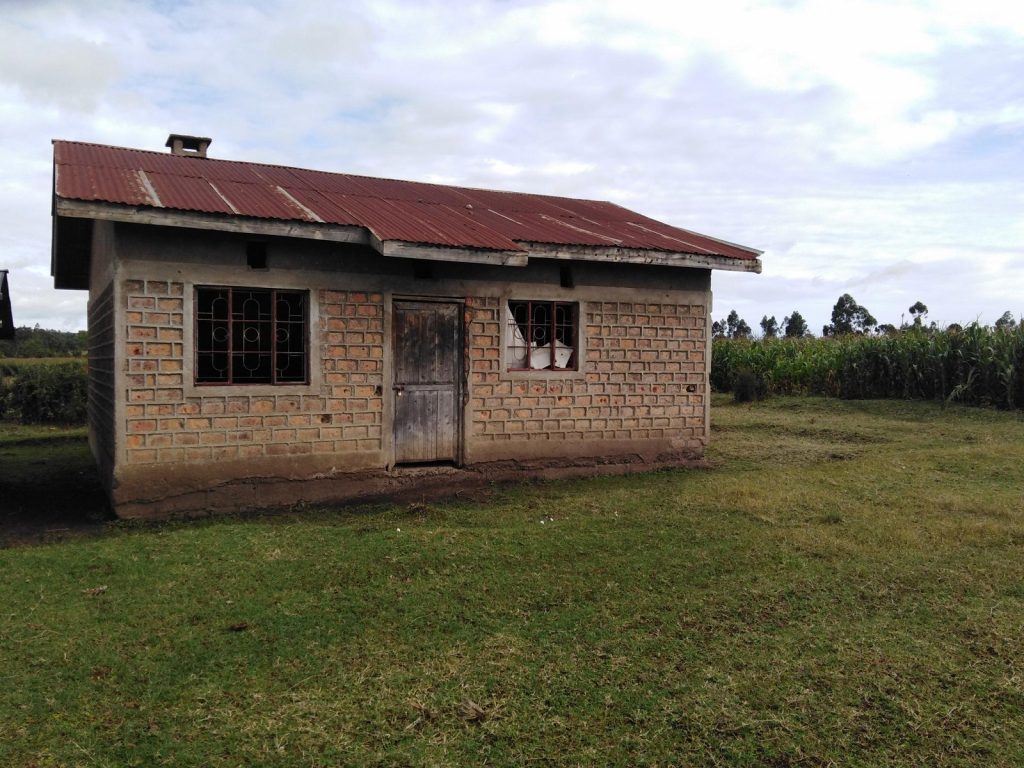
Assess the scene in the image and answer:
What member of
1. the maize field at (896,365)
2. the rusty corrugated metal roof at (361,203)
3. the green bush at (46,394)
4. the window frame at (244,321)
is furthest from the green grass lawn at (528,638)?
the green bush at (46,394)

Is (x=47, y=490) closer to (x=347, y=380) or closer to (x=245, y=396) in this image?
(x=245, y=396)

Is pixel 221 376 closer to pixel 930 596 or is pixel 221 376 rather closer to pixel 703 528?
pixel 703 528

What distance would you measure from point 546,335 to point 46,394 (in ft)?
44.4

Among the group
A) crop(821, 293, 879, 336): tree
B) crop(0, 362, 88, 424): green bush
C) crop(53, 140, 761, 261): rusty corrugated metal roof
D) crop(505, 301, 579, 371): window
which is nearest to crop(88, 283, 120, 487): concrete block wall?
crop(53, 140, 761, 261): rusty corrugated metal roof

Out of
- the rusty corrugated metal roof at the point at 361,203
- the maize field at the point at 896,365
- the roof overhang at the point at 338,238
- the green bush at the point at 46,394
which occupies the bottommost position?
the green bush at the point at 46,394

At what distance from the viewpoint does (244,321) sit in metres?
8.18

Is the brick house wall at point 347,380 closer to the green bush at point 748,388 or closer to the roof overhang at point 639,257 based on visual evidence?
the roof overhang at point 639,257

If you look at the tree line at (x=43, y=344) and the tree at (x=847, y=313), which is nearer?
the tree line at (x=43, y=344)

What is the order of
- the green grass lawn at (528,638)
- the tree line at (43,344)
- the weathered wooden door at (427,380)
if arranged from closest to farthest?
1. the green grass lawn at (528,638)
2. the weathered wooden door at (427,380)
3. the tree line at (43,344)

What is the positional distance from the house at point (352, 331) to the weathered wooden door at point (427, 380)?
0.08 ft

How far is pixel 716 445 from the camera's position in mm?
13258

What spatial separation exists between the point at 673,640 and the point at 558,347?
5641 mm

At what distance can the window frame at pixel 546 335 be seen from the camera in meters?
9.65

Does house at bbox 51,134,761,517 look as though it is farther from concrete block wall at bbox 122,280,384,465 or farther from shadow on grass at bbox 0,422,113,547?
shadow on grass at bbox 0,422,113,547
